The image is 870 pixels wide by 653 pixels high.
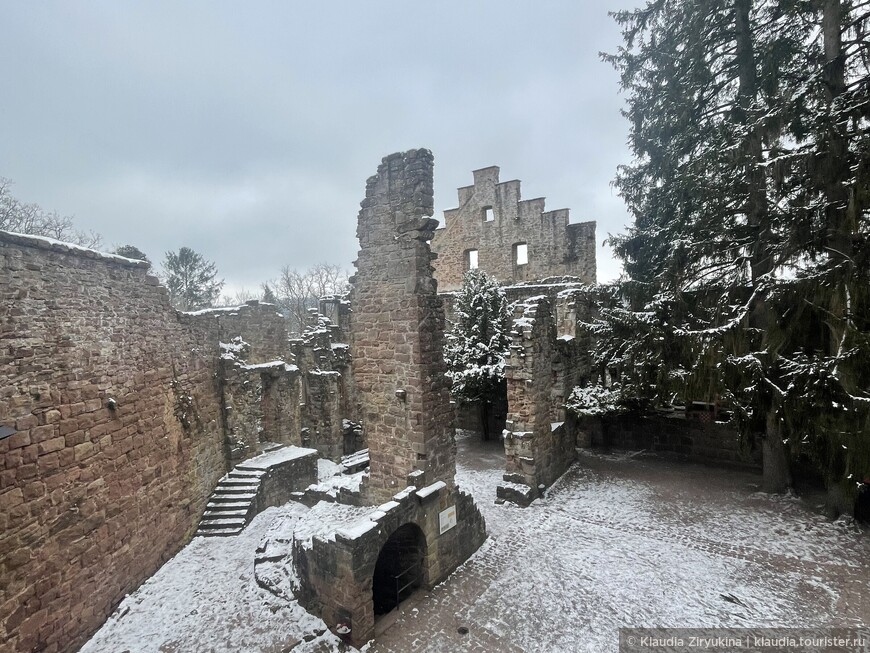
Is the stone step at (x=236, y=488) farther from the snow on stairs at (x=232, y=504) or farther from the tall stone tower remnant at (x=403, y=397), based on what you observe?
the tall stone tower remnant at (x=403, y=397)

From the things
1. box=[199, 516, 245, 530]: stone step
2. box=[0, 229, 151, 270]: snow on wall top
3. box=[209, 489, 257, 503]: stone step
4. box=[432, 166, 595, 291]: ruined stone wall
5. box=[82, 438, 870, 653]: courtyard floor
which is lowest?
box=[82, 438, 870, 653]: courtyard floor

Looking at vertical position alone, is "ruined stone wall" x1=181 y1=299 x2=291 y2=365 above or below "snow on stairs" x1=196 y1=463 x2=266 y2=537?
above

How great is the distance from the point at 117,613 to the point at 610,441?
14.0 m

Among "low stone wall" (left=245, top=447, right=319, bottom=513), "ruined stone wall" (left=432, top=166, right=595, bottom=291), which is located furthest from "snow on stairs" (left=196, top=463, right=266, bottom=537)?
"ruined stone wall" (left=432, top=166, right=595, bottom=291)

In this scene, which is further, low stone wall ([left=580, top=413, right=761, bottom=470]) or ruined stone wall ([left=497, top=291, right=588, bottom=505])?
low stone wall ([left=580, top=413, right=761, bottom=470])

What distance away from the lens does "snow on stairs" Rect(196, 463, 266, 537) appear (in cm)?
962

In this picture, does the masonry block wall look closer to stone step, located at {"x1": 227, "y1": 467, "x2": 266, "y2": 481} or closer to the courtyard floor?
the courtyard floor

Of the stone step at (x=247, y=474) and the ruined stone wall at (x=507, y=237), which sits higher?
Result: the ruined stone wall at (x=507, y=237)

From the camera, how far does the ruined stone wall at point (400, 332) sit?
7.49m

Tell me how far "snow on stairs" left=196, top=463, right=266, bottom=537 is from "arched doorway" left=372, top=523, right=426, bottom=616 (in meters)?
3.81

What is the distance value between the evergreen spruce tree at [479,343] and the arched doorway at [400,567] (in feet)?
26.7

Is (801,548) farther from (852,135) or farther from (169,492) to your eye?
(169,492)

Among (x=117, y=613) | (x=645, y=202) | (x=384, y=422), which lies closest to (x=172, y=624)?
(x=117, y=613)

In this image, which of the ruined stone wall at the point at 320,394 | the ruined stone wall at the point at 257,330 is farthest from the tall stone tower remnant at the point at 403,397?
the ruined stone wall at the point at 320,394
